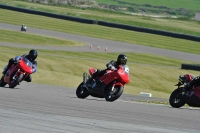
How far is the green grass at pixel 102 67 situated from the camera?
25.6 m

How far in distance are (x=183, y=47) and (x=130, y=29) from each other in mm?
8217

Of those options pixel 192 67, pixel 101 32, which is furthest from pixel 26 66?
pixel 101 32

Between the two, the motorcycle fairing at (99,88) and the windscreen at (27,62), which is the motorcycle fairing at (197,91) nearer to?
the motorcycle fairing at (99,88)

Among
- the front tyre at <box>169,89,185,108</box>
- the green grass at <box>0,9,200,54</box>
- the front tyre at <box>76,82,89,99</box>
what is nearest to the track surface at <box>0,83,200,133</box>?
the front tyre at <box>169,89,185,108</box>

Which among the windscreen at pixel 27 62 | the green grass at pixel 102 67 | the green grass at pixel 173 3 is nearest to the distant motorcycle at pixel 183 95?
the windscreen at pixel 27 62

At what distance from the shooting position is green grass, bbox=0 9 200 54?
51.1 m

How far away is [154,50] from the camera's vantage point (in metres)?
47.3

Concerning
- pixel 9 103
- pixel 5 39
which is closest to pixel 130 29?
pixel 5 39

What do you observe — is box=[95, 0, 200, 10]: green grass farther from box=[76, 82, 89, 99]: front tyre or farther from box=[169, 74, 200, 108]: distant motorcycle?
box=[169, 74, 200, 108]: distant motorcycle

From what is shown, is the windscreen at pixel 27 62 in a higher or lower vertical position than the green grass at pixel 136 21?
higher

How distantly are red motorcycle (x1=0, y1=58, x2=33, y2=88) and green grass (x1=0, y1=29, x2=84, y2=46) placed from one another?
24.3 meters

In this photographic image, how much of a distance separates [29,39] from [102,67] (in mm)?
13267

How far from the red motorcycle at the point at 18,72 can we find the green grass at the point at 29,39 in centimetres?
2429

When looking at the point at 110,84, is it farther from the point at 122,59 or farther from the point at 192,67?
the point at 192,67
